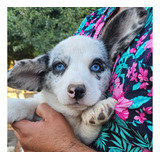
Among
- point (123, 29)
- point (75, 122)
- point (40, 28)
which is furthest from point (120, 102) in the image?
point (40, 28)

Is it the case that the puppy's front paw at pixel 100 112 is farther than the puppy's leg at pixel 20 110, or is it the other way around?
the puppy's leg at pixel 20 110

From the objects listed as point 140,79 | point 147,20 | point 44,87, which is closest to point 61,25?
point 44,87

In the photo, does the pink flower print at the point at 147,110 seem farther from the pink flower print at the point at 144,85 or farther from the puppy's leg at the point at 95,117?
the puppy's leg at the point at 95,117

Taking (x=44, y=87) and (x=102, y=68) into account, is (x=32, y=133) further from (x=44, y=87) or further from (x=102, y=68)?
(x=102, y=68)

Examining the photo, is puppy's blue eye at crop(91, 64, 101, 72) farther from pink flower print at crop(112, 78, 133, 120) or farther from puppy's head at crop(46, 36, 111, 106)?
pink flower print at crop(112, 78, 133, 120)

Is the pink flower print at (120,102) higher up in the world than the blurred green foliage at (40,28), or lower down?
lower down

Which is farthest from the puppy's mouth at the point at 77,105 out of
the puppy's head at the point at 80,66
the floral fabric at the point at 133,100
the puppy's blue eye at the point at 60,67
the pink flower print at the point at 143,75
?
the pink flower print at the point at 143,75

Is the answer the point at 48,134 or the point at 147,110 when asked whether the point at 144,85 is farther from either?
Answer: the point at 48,134
